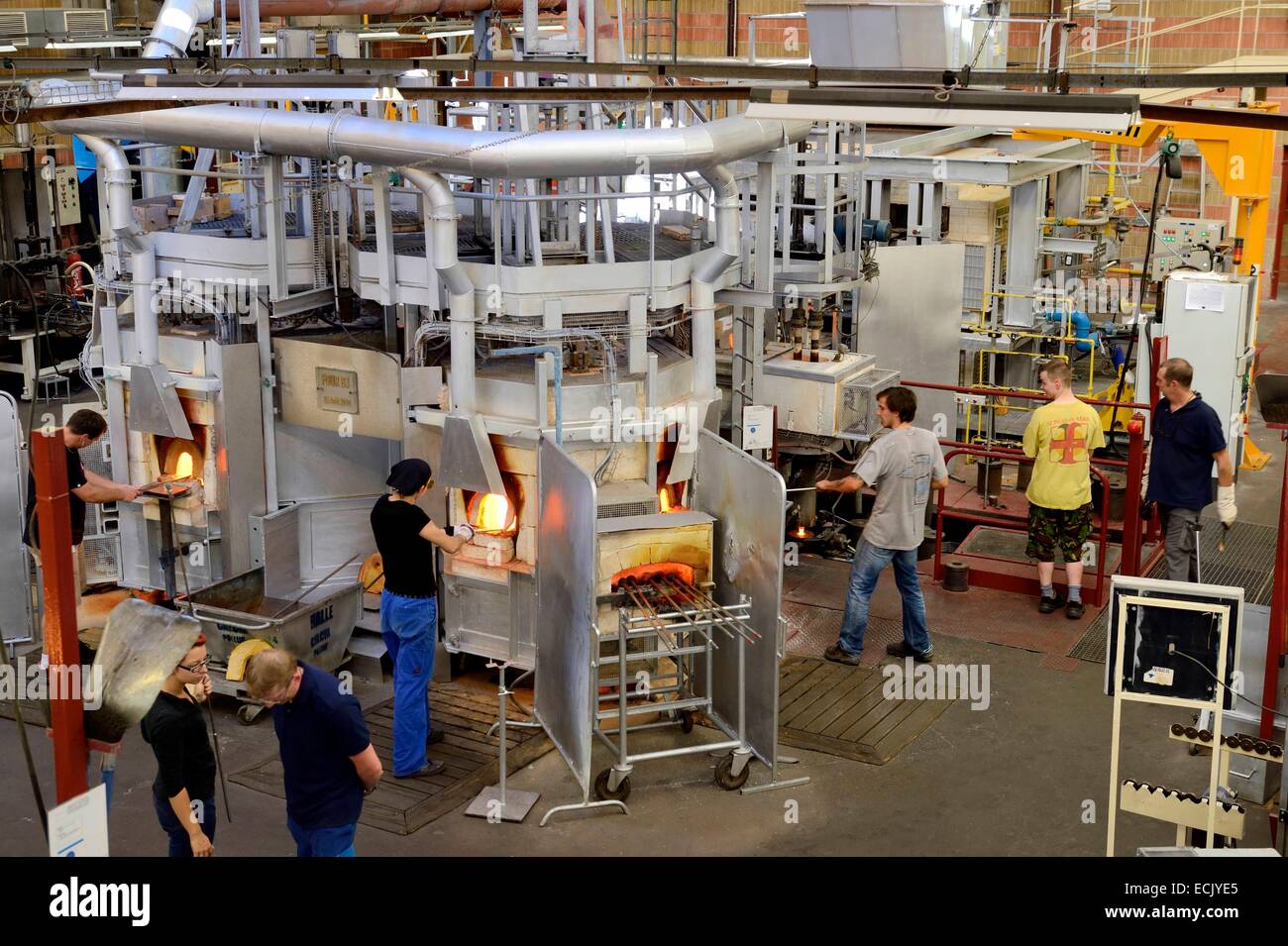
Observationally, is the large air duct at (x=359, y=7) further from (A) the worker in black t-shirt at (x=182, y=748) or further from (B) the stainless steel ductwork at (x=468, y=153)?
(A) the worker in black t-shirt at (x=182, y=748)

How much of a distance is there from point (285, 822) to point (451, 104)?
6.07m

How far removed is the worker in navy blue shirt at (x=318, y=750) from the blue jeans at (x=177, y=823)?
0.39 meters

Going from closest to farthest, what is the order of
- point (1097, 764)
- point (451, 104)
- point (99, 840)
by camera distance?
point (99, 840), point (1097, 764), point (451, 104)

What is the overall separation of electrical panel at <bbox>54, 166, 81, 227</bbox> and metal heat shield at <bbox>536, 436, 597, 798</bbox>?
11157 millimetres

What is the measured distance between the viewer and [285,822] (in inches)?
288

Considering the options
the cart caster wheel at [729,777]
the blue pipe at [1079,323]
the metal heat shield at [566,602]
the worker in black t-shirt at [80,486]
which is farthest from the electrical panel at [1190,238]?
the worker in black t-shirt at [80,486]

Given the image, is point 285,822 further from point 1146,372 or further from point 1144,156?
point 1144,156

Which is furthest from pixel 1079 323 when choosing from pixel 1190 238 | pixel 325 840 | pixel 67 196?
pixel 67 196

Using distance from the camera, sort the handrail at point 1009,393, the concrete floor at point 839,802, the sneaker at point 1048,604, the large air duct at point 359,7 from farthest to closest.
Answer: the large air duct at point 359,7 < the handrail at point 1009,393 < the sneaker at point 1048,604 < the concrete floor at point 839,802

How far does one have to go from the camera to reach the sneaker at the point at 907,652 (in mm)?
9047

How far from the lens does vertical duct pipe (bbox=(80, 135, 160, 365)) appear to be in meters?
8.95

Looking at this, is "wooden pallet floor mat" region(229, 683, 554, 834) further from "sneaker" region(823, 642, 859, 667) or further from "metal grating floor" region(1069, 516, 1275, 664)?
"metal grating floor" region(1069, 516, 1275, 664)

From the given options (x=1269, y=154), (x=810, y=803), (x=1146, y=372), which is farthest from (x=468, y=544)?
(x=1269, y=154)

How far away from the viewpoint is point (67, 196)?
17.1 meters
